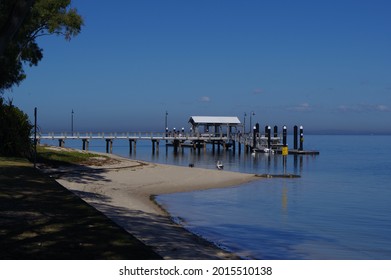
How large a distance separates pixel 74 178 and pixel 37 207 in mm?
11521

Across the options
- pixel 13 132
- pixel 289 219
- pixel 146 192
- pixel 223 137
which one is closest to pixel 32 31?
pixel 13 132

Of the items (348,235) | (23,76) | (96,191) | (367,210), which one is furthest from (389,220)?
(23,76)

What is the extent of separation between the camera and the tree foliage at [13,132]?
25.7 m

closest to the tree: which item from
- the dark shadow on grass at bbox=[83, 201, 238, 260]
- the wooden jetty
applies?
the dark shadow on grass at bbox=[83, 201, 238, 260]

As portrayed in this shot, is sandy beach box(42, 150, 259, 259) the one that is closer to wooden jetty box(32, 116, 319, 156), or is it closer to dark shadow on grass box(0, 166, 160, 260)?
dark shadow on grass box(0, 166, 160, 260)

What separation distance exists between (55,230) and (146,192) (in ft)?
45.1

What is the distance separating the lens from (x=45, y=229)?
9289 mm

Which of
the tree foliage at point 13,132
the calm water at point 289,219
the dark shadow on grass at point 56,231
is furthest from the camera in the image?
the tree foliage at point 13,132

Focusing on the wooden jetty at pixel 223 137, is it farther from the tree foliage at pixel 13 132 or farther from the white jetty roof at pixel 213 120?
the tree foliage at pixel 13 132

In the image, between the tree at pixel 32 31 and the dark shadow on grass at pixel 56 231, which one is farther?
the tree at pixel 32 31

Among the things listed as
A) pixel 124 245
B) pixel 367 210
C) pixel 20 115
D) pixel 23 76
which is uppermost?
pixel 23 76

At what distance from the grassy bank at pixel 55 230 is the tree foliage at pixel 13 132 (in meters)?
11.5

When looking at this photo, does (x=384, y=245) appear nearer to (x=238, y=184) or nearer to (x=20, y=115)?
(x=238, y=184)

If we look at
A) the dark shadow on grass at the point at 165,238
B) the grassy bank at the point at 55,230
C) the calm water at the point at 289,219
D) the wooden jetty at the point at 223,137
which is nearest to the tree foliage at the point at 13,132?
the calm water at the point at 289,219
